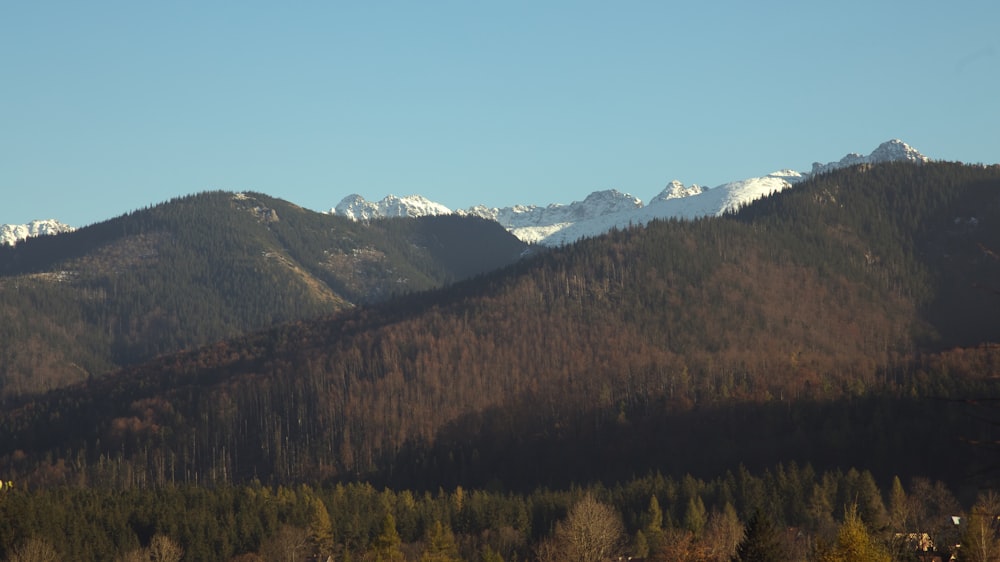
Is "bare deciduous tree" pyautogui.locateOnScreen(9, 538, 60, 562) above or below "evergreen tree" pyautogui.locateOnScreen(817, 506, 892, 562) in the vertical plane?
below

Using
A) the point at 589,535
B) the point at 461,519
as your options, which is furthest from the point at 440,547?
the point at 461,519

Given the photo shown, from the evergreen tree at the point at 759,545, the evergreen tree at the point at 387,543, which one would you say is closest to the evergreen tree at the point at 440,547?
the evergreen tree at the point at 387,543

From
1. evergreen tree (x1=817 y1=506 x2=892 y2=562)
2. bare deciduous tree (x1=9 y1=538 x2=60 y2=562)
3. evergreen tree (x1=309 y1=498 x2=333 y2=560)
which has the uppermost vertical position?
evergreen tree (x1=817 y1=506 x2=892 y2=562)

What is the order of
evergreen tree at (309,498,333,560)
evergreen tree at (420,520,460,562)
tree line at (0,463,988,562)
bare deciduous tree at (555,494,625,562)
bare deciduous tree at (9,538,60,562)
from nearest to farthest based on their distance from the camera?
bare deciduous tree at (555,494,625,562)
evergreen tree at (420,520,460,562)
bare deciduous tree at (9,538,60,562)
tree line at (0,463,988,562)
evergreen tree at (309,498,333,560)

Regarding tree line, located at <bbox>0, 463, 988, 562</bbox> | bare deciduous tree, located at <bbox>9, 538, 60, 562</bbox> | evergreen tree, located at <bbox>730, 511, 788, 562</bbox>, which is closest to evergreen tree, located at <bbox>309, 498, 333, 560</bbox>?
tree line, located at <bbox>0, 463, 988, 562</bbox>

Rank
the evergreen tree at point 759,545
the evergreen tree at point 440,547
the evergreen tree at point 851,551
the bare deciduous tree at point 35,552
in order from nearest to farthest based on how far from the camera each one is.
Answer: the evergreen tree at point 851,551 < the evergreen tree at point 759,545 < the evergreen tree at point 440,547 < the bare deciduous tree at point 35,552

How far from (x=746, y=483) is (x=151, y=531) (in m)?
88.5

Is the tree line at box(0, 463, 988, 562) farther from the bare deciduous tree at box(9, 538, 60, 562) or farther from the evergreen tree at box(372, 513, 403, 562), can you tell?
the bare deciduous tree at box(9, 538, 60, 562)

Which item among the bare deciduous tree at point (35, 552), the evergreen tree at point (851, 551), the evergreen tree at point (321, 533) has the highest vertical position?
the evergreen tree at point (851, 551)

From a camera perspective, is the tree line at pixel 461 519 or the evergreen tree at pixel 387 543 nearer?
the evergreen tree at pixel 387 543

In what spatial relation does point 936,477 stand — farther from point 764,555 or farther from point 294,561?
point 764,555

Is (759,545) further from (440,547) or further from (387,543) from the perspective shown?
(387,543)

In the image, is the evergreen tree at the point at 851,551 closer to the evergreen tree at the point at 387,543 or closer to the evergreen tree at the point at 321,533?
the evergreen tree at the point at 387,543

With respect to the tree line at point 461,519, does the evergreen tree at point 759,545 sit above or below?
above
